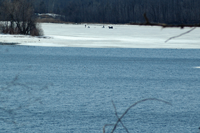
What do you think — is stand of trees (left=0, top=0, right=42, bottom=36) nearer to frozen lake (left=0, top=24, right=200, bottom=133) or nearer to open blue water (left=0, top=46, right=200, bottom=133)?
frozen lake (left=0, top=24, right=200, bottom=133)

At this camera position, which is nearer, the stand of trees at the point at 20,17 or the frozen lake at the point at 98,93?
the frozen lake at the point at 98,93

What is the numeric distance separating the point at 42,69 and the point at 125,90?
28.7 ft

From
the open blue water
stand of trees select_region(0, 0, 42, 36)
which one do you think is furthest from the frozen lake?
stand of trees select_region(0, 0, 42, 36)

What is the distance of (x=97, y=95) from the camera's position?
14.5m

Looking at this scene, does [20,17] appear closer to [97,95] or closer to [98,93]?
[98,93]

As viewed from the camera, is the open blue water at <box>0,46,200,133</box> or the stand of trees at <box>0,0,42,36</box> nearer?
the open blue water at <box>0,46,200,133</box>

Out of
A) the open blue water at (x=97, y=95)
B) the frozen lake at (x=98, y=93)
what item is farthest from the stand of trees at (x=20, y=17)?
the open blue water at (x=97, y=95)

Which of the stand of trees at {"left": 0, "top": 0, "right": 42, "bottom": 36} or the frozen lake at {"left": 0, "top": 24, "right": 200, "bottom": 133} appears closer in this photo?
the frozen lake at {"left": 0, "top": 24, "right": 200, "bottom": 133}

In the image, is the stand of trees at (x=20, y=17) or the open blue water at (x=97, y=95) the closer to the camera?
the open blue water at (x=97, y=95)

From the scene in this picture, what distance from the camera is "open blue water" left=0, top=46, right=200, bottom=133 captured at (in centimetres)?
1002

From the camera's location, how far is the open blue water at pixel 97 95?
10.0 m

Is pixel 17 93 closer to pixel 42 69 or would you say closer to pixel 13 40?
pixel 42 69

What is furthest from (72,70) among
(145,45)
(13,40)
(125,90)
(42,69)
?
(13,40)

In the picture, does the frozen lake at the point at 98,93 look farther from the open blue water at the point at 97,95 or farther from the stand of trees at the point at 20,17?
the stand of trees at the point at 20,17
